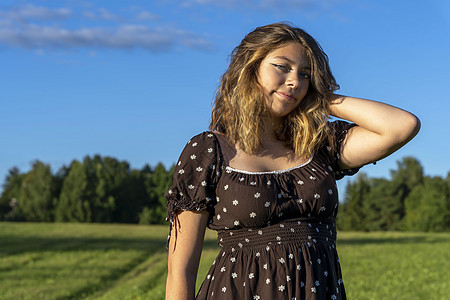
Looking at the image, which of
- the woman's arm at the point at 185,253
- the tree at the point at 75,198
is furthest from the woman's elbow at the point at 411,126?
the tree at the point at 75,198

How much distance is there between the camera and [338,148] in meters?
3.01

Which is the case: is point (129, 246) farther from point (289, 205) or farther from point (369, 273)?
point (289, 205)

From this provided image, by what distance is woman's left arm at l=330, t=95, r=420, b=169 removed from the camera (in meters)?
2.83

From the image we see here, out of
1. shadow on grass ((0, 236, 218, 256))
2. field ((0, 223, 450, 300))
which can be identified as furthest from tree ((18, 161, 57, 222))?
field ((0, 223, 450, 300))

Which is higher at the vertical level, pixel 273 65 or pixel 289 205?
pixel 273 65

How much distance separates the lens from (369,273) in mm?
14008

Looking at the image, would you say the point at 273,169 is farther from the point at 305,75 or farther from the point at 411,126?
the point at 411,126

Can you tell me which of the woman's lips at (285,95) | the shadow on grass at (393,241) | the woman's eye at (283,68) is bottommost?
the shadow on grass at (393,241)

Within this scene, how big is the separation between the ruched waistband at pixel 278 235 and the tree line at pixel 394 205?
59959 mm

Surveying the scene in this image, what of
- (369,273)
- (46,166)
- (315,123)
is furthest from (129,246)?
(46,166)

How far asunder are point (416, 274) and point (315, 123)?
1192 cm

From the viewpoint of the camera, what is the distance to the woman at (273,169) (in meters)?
2.61

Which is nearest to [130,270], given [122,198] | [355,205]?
[122,198]

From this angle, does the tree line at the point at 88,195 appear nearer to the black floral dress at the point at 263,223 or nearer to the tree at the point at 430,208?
the tree at the point at 430,208
